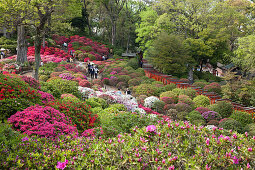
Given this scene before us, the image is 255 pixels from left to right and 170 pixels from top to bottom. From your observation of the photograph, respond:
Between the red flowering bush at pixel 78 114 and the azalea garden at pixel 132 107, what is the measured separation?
37 mm

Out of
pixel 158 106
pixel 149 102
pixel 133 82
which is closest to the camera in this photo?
pixel 158 106

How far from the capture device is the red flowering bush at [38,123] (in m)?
5.65

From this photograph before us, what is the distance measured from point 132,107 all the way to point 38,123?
22.5 feet

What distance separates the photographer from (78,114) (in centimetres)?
798

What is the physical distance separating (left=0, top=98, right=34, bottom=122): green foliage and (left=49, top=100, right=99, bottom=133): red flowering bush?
114 cm

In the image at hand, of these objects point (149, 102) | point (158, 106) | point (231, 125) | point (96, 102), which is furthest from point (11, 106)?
point (231, 125)

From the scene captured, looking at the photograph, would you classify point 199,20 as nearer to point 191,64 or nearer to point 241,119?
point 191,64

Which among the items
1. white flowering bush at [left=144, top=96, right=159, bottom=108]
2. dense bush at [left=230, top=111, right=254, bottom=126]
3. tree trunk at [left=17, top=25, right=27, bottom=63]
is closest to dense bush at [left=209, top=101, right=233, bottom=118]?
dense bush at [left=230, top=111, right=254, bottom=126]

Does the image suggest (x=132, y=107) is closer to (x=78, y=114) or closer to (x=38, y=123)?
(x=78, y=114)

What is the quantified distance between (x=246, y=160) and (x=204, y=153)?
0.70 meters

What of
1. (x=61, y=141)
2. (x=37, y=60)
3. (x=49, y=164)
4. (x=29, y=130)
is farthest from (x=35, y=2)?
(x=49, y=164)

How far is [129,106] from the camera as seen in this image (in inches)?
487

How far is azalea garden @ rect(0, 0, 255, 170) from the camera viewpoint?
3889 millimetres

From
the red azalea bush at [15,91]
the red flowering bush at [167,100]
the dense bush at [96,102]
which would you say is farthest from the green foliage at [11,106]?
the red flowering bush at [167,100]
